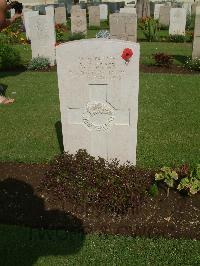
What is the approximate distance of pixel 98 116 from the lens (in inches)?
183

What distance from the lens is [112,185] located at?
169 inches

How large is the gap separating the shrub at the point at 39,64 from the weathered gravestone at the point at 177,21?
8616 mm

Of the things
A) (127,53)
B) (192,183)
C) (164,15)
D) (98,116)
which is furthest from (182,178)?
(164,15)

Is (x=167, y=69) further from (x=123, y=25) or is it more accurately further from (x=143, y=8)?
(x=143, y=8)

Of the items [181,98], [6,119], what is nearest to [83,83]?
[6,119]

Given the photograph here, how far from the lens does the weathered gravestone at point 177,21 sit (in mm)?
17953

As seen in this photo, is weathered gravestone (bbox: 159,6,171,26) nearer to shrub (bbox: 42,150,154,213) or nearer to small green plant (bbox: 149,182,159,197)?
shrub (bbox: 42,150,154,213)

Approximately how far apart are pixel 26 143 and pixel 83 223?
102 inches

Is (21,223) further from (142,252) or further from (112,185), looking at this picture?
(142,252)

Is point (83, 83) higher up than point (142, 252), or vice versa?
point (83, 83)

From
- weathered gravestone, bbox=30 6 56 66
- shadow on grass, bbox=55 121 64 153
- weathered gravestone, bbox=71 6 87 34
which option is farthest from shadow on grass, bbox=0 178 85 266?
weathered gravestone, bbox=71 6 87 34

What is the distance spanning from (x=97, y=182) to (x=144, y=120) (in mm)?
3213

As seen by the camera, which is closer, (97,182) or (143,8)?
(97,182)

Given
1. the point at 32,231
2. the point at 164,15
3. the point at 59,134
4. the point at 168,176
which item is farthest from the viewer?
the point at 164,15
